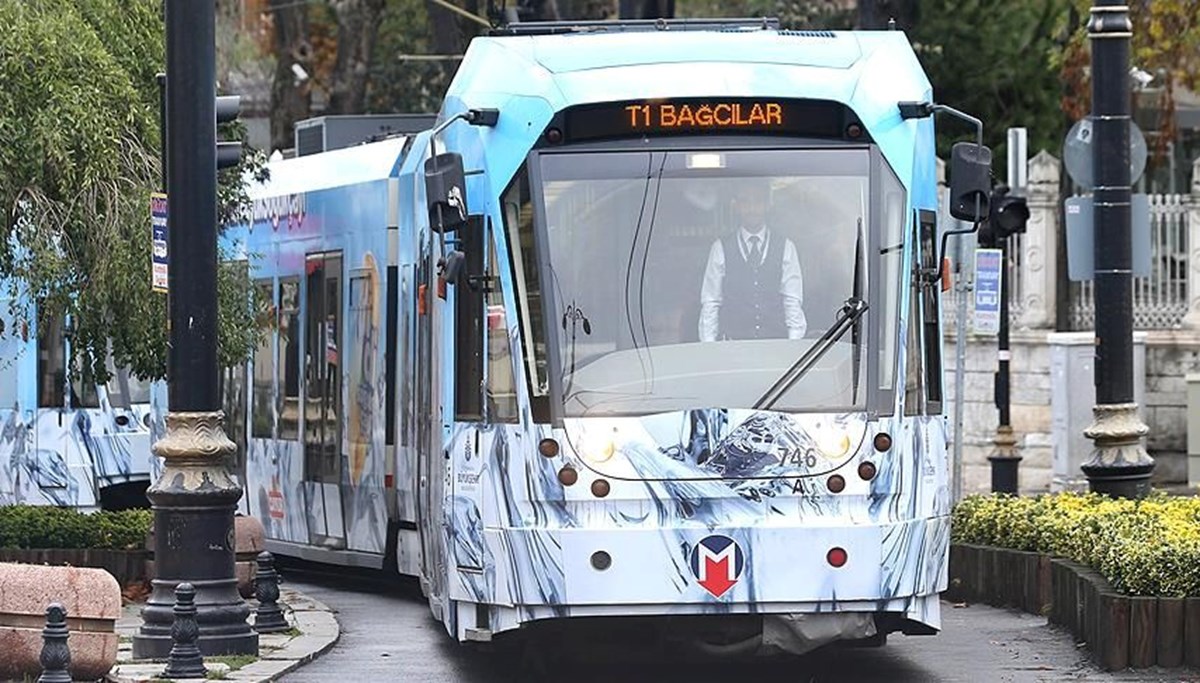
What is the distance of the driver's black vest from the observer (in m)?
12.9

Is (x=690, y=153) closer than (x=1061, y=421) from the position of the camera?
Yes

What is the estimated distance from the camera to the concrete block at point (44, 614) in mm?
12891

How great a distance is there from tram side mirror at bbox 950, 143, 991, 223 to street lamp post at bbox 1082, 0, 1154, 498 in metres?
4.69

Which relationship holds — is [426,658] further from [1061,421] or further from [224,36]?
[224,36]

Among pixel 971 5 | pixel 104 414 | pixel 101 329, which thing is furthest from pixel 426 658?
pixel 971 5

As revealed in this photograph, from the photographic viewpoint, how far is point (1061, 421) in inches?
1178

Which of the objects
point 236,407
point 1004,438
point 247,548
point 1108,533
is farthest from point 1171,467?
point 1108,533

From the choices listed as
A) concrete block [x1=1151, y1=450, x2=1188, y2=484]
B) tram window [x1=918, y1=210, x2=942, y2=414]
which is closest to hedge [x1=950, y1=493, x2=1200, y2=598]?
tram window [x1=918, y1=210, x2=942, y2=414]

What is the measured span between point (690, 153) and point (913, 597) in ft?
7.81

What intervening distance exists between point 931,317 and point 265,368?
32.3 feet

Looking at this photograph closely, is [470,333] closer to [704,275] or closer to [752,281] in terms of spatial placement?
[704,275]

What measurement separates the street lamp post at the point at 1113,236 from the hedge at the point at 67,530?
7.10 meters

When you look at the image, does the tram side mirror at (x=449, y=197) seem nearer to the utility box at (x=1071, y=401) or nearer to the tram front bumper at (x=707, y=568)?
the tram front bumper at (x=707, y=568)

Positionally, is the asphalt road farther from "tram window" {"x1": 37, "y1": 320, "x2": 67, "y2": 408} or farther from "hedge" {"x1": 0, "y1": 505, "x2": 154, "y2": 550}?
"tram window" {"x1": 37, "y1": 320, "x2": 67, "y2": 408}
